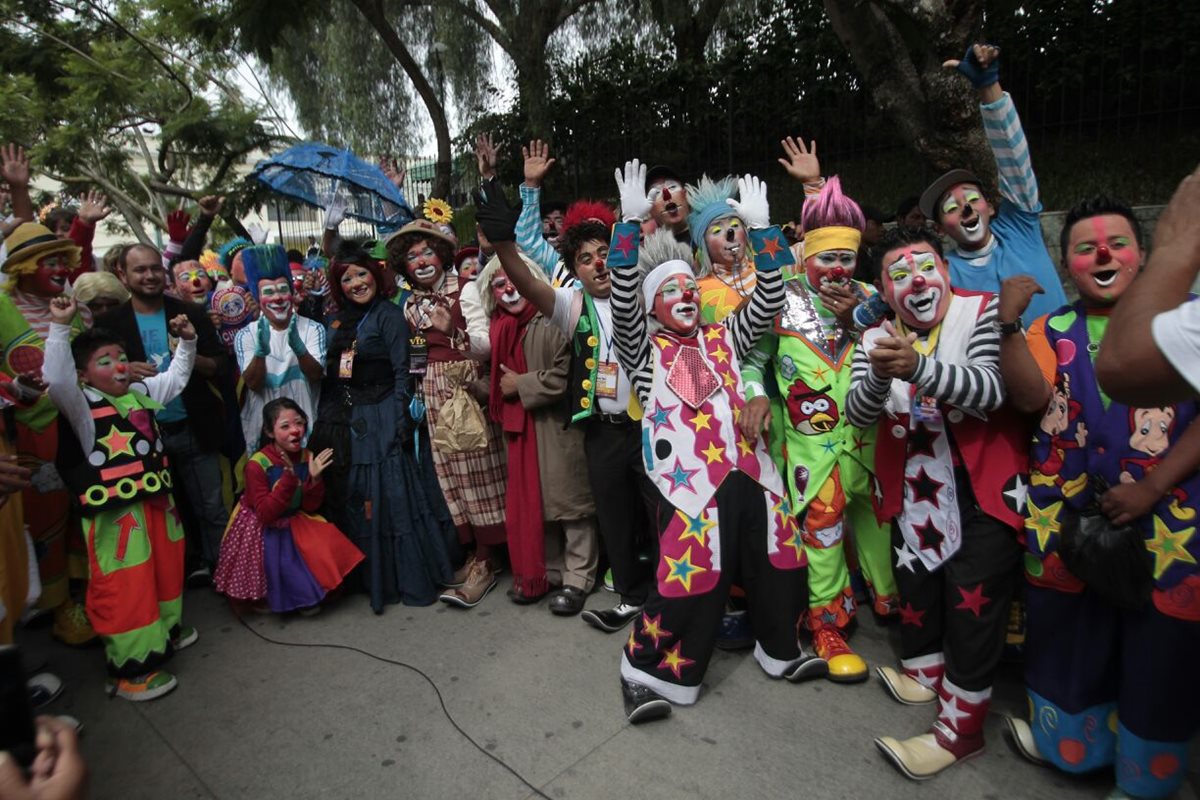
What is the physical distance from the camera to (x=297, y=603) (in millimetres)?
3975

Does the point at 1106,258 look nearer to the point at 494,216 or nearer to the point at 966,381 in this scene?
the point at 966,381

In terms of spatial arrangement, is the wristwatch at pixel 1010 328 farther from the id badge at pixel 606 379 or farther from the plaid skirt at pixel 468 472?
the plaid skirt at pixel 468 472

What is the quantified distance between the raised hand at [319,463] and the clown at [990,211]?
3.13 m

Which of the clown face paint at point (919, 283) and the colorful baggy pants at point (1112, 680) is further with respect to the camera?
the clown face paint at point (919, 283)

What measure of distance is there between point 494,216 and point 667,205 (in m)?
1.17

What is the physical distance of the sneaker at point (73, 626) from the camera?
3840 millimetres

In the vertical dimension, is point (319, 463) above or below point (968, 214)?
below

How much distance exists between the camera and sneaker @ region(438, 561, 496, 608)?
402 cm

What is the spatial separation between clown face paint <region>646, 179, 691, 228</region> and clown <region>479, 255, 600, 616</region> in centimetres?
73

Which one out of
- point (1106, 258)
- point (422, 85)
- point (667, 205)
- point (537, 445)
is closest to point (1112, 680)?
point (1106, 258)

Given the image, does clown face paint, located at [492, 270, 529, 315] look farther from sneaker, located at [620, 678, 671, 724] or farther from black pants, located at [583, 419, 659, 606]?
sneaker, located at [620, 678, 671, 724]

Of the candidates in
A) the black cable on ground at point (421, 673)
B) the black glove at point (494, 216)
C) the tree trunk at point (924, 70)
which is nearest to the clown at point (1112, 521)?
the black cable on ground at point (421, 673)

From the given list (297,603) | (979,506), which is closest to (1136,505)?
(979,506)

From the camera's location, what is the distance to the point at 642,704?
289 centimetres
